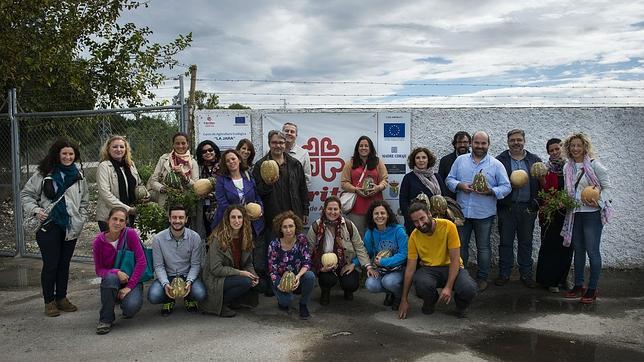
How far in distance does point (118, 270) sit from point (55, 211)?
904 millimetres

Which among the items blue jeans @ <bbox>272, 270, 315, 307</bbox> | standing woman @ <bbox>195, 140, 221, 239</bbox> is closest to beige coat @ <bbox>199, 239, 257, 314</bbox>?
blue jeans @ <bbox>272, 270, 315, 307</bbox>

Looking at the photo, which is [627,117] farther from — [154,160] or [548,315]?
[154,160]

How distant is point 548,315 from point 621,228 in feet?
8.60

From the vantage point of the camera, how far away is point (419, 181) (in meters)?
6.19

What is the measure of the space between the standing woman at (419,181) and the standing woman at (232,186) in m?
1.66

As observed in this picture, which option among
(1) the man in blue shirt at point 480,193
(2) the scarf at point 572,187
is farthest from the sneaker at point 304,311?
(2) the scarf at point 572,187

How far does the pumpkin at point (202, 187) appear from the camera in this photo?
19.3 ft

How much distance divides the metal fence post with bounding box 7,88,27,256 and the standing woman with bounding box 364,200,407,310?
5353 millimetres

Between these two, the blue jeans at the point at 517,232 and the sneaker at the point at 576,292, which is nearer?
the sneaker at the point at 576,292

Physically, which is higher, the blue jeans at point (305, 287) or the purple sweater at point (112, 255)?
the purple sweater at point (112, 255)

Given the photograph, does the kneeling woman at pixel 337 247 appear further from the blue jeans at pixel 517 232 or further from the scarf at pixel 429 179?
the blue jeans at pixel 517 232

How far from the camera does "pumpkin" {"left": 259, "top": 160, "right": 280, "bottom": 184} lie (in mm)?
5901

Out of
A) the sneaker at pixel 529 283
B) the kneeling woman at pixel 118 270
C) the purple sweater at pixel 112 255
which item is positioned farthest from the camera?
the sneaker at pixel 529 283

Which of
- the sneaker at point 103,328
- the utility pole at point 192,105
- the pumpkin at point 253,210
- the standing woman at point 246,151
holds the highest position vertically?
the utility pole at point 192,105
